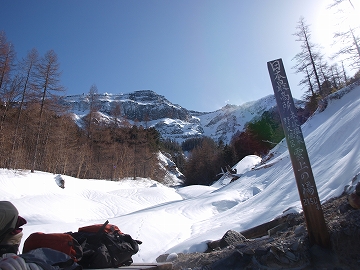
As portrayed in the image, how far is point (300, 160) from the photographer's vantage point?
120 inches

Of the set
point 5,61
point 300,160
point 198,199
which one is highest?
point 5,61

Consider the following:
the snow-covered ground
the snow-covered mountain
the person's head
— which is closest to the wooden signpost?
the snow-covered ground

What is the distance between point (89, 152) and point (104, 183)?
6.72 meters

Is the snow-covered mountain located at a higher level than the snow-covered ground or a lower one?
higher

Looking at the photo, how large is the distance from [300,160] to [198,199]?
11035mm

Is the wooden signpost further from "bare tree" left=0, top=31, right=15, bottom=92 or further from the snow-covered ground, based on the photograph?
"bare tree" left=0, top=31, right=15, bottom=92

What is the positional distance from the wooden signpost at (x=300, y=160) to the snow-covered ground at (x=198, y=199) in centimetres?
132

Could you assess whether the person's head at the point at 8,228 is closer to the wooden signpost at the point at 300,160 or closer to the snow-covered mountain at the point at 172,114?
the wooden signpost at the point at 300,160

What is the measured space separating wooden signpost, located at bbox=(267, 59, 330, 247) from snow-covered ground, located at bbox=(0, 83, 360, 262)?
1.32 meters

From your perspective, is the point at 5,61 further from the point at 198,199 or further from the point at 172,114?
the point at 172,114

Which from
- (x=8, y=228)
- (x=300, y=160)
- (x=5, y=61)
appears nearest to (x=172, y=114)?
(x=5, y=61)

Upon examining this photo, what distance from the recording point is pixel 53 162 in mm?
24547

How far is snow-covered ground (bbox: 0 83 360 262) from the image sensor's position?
18.0 feet

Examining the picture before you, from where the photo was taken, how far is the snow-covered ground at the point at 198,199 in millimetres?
5488
